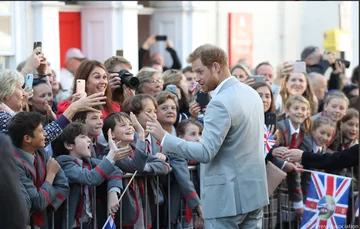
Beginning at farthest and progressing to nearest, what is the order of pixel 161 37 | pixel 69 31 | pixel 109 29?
1. pixel 161 37
2. pixel 69 31
3. pixel 109 29

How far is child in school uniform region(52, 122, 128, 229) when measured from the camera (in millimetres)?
7445

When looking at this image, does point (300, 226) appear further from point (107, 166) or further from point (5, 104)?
point (5, 104)

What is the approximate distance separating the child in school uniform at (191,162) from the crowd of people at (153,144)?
0.01m

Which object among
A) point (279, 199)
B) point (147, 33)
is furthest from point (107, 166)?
point (147, 33)

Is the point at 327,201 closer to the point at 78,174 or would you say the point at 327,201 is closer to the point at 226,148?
the point at 226,148

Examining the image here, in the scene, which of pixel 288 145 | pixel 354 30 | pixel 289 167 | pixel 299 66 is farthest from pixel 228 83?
pixel 354 30

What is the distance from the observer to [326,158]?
8367 millimetres

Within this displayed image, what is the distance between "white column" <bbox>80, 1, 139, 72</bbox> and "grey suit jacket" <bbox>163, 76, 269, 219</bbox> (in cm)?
892

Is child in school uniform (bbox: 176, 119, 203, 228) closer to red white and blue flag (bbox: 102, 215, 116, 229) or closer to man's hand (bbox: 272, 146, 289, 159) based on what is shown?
man's hand (bbox: 272, 146, 289, 159)

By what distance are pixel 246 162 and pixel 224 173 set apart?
0.18 m

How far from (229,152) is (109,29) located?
945 cm

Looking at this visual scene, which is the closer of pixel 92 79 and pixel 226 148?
pixel 226 148

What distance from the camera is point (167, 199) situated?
8383 millimetres

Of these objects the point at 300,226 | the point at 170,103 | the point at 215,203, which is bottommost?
the point at 300,226
